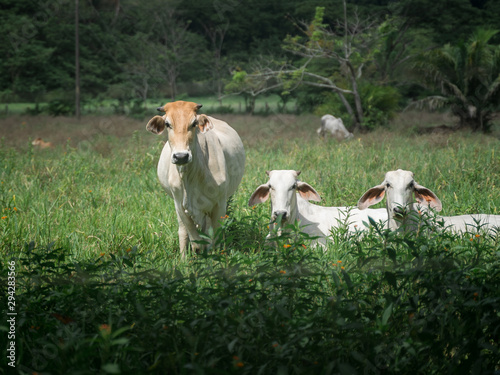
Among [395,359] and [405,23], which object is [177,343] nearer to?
[395,359]

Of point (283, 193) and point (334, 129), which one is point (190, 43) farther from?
point (283, 193)

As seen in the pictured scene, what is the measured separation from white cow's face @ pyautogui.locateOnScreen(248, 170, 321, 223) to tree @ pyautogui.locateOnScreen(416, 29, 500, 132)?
10996 mm

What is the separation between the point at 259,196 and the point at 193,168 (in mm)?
765

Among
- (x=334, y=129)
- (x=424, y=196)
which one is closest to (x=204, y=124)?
(x=424, y=196)

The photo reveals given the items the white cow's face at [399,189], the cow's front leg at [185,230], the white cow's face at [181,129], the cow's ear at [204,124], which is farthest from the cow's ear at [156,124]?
the white cow's face at [399,189]

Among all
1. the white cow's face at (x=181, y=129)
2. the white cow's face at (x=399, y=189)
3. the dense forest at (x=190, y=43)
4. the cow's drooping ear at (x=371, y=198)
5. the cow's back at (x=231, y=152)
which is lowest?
the cow's drooping ear at (x=371, y=198)

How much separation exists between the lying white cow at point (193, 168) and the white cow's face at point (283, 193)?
34 centimetres

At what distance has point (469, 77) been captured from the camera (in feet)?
44.7

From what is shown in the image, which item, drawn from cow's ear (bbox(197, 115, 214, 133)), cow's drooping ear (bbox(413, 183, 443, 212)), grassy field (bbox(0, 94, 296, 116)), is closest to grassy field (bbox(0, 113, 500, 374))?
cow's drooping ear (bbox(413, 183, 443, 212))

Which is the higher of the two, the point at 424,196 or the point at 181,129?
the point at 181,129

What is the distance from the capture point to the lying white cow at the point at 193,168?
366 centimetres

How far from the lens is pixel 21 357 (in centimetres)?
215

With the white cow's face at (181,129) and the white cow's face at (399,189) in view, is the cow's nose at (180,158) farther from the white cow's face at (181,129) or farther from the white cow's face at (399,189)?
the white cow's face at (399,189)

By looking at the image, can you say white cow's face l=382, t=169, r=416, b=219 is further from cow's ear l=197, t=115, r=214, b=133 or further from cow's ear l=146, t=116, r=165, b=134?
cow's ear l=146, t=116, r=165, b=134
